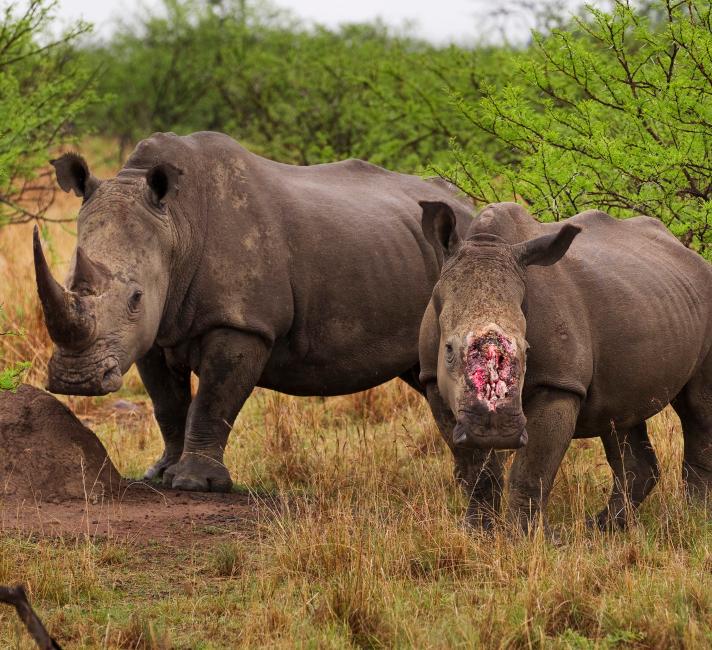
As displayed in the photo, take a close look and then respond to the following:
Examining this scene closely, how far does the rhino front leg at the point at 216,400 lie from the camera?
7.33 meters

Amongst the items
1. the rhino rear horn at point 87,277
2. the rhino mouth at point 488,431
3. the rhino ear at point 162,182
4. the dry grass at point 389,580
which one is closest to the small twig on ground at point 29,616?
→ the dry grass at point 389,580

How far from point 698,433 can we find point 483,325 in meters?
1.99

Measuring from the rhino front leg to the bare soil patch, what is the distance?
0.43ft

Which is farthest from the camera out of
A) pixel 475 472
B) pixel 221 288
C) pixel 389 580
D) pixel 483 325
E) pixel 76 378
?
pixel 221 288

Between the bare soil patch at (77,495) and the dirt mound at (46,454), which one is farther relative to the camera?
the dirt mound at (46,454)

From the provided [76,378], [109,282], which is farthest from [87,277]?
[76,378]

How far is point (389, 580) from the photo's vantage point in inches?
208

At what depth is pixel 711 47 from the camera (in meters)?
7.28

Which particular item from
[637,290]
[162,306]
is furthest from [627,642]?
[162,306]

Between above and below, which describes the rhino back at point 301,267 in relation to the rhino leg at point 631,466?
above

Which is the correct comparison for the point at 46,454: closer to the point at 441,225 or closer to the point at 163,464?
the point at 163,464

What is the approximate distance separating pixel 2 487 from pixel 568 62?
13.1 feet

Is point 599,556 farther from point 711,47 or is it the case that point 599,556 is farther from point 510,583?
point 711,47

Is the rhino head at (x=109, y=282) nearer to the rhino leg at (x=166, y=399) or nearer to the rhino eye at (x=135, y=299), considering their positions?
the rhino eye at (x=135, y=299)
